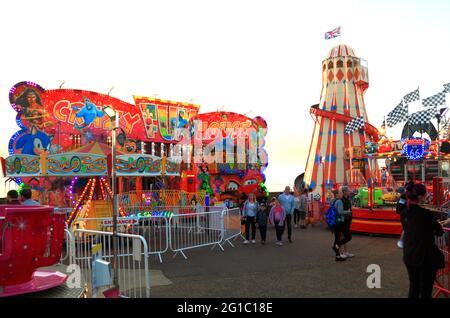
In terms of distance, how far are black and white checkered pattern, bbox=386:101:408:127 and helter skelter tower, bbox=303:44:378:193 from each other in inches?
194

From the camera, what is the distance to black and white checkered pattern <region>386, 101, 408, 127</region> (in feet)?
66.9

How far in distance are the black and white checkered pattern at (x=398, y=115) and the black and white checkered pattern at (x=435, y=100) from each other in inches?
42.9

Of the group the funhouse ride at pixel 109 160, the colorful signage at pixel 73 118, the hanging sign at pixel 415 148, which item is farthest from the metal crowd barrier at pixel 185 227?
the colorful signage at pixel 73 118

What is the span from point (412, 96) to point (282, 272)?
1607cm

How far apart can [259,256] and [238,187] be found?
18362 mm

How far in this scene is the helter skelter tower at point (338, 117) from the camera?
26.1 m

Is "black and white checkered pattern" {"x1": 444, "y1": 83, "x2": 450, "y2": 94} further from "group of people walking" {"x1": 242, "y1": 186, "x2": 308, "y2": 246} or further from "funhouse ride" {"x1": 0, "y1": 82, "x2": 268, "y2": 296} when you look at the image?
"group of people walking" {"x1": 242, "y1": 186, "x2": 308, "y2": 246}

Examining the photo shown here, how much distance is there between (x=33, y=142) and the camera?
67.3ft

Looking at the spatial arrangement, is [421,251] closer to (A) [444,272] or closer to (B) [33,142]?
(A) [444,272]

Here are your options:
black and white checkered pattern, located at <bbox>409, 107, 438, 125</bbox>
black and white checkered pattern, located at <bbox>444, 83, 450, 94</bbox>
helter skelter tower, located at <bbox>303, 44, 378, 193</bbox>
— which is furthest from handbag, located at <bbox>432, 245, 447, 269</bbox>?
helter skelter tower, located at <bbox>303, 44, 378, 193</bbox>

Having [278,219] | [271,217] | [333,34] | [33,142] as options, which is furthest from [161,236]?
[333,34]
